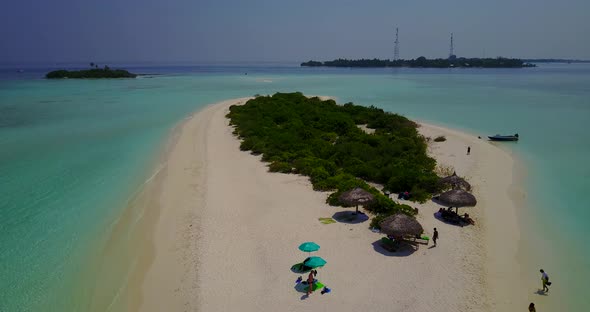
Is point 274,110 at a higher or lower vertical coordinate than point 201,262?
higher

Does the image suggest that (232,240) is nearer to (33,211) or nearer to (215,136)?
(33,211)

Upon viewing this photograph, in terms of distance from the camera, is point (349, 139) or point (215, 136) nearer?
point (349, 139)

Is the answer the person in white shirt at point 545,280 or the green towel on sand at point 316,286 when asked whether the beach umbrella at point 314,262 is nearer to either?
the green towel on sand at point 316,286

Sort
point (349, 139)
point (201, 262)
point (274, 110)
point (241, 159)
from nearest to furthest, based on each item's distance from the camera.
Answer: point (201, 262), point (241, 159), point (349, 139), point (274, 110)

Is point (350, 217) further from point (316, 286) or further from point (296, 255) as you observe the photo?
point (316, 286)

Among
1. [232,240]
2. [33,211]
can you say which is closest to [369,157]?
[232,240]

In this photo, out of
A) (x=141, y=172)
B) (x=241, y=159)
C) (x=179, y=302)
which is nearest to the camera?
(x=179, y=302)

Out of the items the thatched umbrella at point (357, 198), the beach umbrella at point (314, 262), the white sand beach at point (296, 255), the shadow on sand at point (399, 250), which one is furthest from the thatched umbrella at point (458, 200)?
the beach umbrella at point (314, 262)
